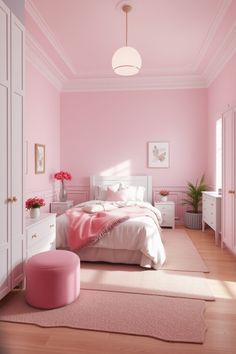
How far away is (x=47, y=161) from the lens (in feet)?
18.6

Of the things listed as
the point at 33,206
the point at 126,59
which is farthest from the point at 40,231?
the point at 126,59

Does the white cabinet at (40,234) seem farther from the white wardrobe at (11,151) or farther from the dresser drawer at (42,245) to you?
the white wardrobe at (11,151)

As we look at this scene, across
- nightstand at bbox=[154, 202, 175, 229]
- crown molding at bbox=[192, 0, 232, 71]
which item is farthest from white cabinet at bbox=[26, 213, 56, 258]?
crown molding at bbox=[192, 0, 232, 71]

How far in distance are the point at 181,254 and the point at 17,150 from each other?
2884 mm

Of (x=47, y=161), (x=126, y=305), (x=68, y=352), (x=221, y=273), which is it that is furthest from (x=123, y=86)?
(x=68, y=352)

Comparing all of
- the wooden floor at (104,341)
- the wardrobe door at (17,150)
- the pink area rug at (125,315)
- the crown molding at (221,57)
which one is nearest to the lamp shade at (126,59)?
the wardrobe door at (17,150)

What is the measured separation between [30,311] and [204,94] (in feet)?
18.5

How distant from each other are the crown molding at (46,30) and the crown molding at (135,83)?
83cm

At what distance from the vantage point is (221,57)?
4773 mm

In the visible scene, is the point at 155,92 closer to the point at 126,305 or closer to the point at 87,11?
the point at 87,11

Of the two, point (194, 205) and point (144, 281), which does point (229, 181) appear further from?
point (144, 281)

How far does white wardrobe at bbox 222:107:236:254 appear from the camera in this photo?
12.9 ft

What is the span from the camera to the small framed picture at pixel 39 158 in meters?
5.00

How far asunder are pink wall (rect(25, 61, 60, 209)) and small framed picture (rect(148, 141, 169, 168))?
227 centimetres
